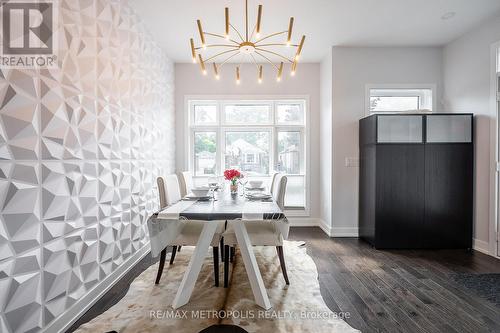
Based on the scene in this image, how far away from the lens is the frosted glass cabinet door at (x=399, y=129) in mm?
3281

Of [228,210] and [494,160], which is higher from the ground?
[494,160]

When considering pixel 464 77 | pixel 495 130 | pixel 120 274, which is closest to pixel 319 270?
pixel 120 274

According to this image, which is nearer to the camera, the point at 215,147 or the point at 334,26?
the point at 334,26

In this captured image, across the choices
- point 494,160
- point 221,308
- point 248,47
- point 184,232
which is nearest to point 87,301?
point 184,232

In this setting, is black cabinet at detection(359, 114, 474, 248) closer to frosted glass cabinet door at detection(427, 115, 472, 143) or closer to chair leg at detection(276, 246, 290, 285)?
frosted glass cabinet door at detection(427, 115, 472, 143)

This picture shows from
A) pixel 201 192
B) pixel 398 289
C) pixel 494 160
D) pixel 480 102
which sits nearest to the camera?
pixel 398 289

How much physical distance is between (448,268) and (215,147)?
349cm

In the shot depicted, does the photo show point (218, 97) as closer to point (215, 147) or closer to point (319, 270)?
point (215, 147)

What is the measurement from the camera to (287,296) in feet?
7.01

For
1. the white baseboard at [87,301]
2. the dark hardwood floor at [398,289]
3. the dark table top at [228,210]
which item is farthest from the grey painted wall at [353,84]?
the white baseboard at [87,301]

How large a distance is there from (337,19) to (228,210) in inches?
104

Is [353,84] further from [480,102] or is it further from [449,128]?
[480,102]

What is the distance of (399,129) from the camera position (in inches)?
130

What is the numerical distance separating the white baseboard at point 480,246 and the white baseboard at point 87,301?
13.4 ft
